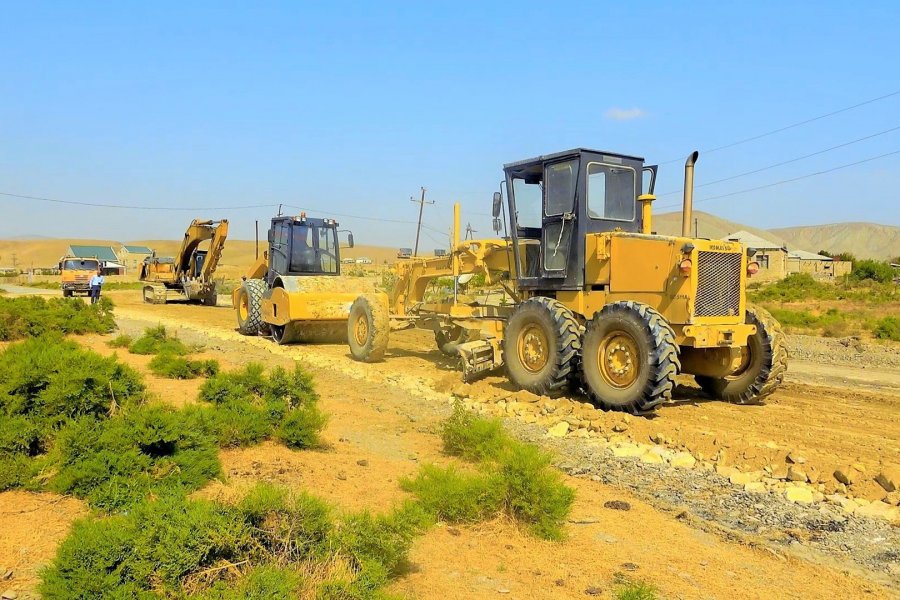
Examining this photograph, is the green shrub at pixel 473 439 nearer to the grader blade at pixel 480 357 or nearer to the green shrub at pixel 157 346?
the grader blade at pixel 480 357

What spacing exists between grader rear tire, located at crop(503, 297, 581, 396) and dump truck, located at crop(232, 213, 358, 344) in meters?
6.05

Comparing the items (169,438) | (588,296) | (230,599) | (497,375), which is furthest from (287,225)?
(230,599)

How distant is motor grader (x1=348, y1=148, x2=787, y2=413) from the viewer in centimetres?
866

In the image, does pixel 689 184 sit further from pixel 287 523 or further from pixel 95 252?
pixel 95 252

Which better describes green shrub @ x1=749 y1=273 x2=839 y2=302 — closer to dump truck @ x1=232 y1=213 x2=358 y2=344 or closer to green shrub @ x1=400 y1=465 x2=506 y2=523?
dump truck @ x1=232 y1=213 x2=358 y2=344

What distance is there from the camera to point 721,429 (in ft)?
26.0

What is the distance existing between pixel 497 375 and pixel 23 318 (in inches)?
447

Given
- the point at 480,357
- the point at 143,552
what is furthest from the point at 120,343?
the point at 143,552

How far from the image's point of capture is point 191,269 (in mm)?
29797

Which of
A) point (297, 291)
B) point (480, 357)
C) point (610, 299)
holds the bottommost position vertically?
point (480, 357)

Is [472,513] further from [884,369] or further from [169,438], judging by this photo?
[884,369]

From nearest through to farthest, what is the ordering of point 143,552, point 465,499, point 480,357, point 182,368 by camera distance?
1. point 143,552
2. point 465,499
3. point 480,357
4. point 182,368

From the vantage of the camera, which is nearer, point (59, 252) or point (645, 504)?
point (645, 504)

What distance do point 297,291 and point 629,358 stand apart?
8741mm
